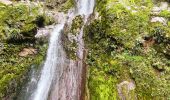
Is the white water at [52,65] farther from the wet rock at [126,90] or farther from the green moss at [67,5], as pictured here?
the wet rock at [126,90]

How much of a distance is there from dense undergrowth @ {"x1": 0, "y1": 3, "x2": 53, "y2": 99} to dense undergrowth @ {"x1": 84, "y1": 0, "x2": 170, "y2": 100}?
126 inches

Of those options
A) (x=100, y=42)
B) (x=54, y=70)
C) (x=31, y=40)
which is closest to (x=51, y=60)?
(x=54, y=70)

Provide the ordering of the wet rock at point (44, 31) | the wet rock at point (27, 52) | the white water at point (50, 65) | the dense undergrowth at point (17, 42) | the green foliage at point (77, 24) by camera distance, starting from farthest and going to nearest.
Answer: the green foliage at point (77, 24) → the wet rock at point (44, 31) → the wet rock at point (27, 52) → the dense undergrowth at point (17, 42) → the white water at point (50, 65)

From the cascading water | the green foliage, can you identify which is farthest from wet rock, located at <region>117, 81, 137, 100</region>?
the green foliage

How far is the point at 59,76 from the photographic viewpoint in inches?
577

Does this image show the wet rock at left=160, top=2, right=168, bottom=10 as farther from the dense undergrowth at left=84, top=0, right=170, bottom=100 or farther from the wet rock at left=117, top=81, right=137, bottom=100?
the wet rock at left=117, top=81, right=137, bottom=100

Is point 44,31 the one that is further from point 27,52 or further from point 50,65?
point 50,65

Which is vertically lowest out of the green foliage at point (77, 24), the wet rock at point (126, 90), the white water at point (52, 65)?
the wet rock at point (126, 90)

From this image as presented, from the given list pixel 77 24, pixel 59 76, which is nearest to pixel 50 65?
pixel 59 76

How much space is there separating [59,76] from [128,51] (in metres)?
3.99

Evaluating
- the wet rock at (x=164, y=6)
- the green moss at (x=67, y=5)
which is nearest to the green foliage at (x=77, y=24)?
the green moss at (x=67, y=5)

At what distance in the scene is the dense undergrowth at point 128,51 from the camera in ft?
43.8

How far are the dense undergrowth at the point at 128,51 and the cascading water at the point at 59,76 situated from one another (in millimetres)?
650

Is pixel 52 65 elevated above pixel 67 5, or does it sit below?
below
